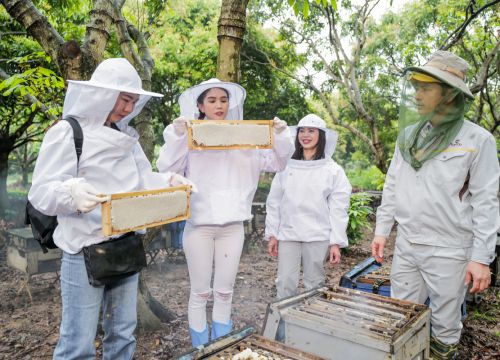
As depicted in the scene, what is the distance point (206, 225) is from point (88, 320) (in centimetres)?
86

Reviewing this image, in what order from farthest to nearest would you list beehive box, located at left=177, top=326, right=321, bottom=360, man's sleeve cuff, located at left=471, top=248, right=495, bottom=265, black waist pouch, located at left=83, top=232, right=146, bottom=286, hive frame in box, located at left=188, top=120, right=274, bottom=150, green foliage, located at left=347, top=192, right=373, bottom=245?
green foliage, located at left=347, top=192, right=373, bottom=245, hive frame in box, located at left=188, top=120, right=274, bottom=150, man's sleeve cuff, located at left=471, top=248, right=495, bottom=265, black waist pouch, located at left=83, top=232, right=146, bottom=286, beehive box, located at left=177, top=326, right=321, bottom=360

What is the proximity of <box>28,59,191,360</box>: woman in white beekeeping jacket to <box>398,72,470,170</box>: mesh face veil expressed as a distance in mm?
1557

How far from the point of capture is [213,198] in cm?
242

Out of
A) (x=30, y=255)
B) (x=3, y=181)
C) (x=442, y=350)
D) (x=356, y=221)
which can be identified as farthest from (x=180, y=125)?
(x=3, y=181)

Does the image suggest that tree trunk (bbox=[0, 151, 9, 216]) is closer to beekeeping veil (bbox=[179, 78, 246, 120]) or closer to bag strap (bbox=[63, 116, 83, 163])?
beekeeping veil (bbox=[179, 78, 246, 120])

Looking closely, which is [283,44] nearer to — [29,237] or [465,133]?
[29,237]

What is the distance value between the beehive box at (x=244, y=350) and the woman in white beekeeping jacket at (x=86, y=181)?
622 millimetres

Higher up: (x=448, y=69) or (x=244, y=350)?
(x=448, y=69)

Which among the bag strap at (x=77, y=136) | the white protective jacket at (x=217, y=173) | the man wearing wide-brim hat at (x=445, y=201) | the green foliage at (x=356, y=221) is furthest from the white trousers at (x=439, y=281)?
the green foliage at (x=356, y=221)

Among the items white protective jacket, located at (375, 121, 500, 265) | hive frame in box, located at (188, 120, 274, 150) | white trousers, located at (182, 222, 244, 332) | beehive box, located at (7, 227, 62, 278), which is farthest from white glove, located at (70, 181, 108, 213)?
beehive box, located at (7, 227, 62, 278)

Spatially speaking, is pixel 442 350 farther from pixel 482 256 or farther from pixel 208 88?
pixel 208 88

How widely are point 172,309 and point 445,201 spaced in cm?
282

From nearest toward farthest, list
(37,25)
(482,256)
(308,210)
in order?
1. (482,256)
2. (37,25)
3. (308,210)

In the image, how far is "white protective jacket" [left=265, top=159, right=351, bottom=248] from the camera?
3006mm
